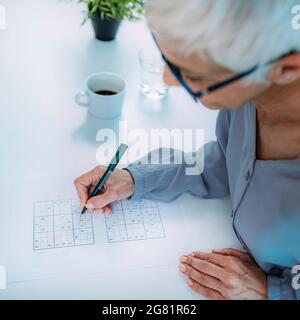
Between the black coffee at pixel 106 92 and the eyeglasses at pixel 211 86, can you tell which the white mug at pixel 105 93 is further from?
the eyeglasses at pixel 211 86

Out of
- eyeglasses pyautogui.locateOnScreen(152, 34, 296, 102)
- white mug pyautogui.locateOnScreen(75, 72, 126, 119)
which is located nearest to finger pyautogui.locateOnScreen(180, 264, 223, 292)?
eyeglasses pyautogui.locateOnScreen(152, 34, 296, 102)

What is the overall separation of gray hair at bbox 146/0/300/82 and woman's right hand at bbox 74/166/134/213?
39 centimetres

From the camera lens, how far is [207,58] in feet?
1.99

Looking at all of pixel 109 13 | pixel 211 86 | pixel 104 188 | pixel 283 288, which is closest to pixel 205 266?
pixel 283 288

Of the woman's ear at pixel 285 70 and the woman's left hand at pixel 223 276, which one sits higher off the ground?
the woman's ear at pixel 285 70

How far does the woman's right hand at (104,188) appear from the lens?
900 mm

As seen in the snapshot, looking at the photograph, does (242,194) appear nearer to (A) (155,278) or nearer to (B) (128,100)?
(A) (155,278)

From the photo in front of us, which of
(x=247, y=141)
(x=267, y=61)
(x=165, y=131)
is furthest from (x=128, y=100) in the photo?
(x=267, y=61)

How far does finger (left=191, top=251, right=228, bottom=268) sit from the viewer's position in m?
0.86

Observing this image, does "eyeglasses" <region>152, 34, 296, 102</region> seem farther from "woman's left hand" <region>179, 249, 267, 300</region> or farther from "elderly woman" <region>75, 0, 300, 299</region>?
"woman's left hand" <region>179, 249, 267, 300</region>

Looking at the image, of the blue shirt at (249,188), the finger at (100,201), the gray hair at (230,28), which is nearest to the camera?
the gray hair at (230,28)

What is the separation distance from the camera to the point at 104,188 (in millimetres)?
933

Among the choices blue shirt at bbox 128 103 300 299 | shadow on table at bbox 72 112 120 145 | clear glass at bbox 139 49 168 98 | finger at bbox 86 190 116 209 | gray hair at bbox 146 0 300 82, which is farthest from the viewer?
clear glass at bbox 139 49 168 98

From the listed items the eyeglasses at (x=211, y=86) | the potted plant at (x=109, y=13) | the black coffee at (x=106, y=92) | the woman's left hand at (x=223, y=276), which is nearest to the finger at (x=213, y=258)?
the woman's left hand at (x=223, y=276)
